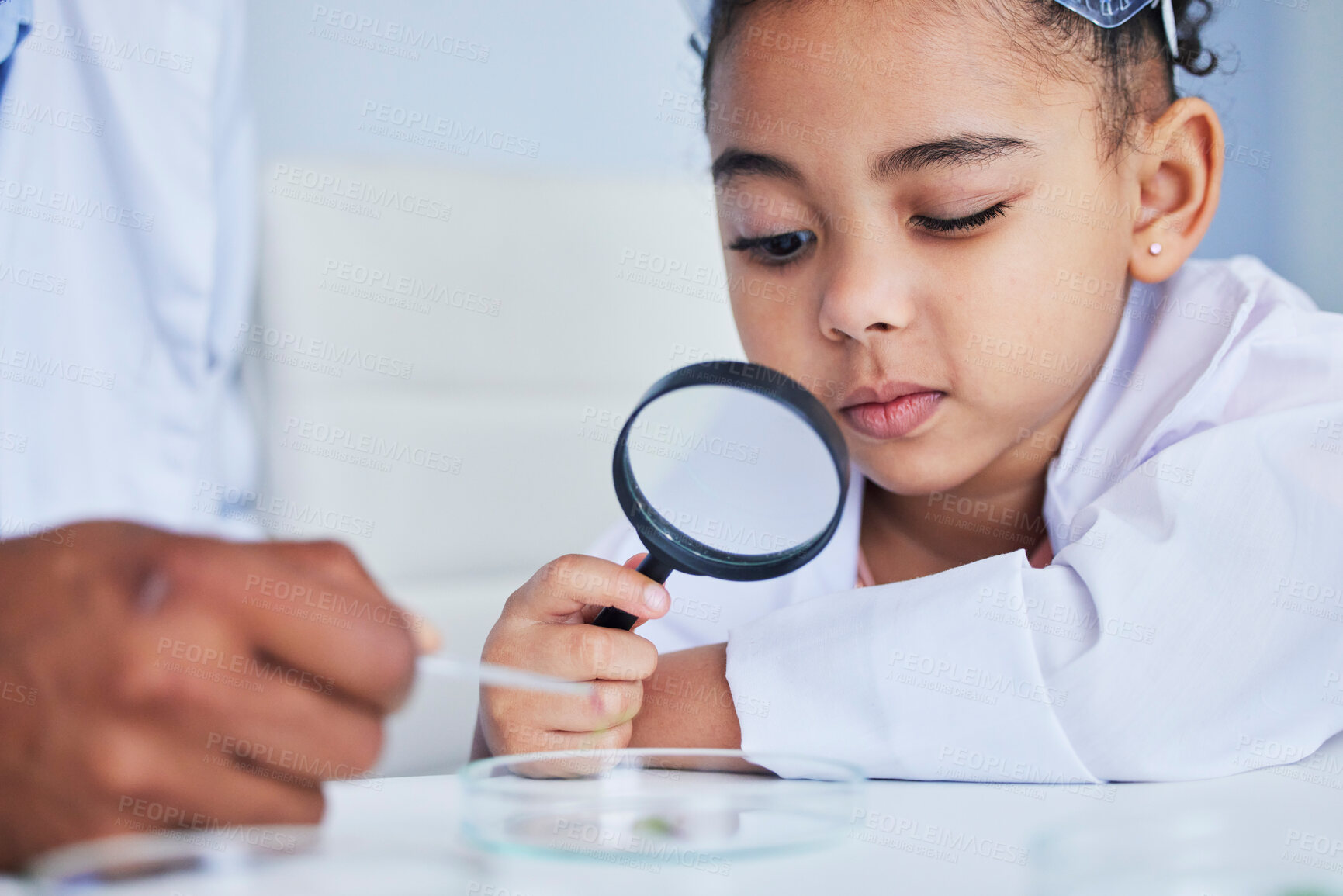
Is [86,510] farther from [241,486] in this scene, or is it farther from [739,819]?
[739,819]

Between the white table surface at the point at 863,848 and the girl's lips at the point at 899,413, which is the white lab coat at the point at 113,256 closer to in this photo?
the girl's lips at the point at 899,413

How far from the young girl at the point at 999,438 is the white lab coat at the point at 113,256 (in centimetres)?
96

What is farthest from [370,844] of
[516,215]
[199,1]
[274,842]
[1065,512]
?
[516,215]

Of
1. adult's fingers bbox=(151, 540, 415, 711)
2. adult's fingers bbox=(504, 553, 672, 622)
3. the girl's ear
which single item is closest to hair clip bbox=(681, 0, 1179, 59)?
the girl's ear

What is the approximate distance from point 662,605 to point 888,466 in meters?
0.49

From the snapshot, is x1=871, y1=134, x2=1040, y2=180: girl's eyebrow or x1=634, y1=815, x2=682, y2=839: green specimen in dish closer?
x1=634, y1=815, x2=682, y2=839: green specimen in dish

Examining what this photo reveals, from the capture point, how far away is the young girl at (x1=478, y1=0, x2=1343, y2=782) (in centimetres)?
93

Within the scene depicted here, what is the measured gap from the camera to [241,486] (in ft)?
8.07

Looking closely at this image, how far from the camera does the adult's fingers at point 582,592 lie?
1.00m

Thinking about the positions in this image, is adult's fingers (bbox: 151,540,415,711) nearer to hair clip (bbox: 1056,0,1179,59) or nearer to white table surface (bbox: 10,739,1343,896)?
white table surface (bbox: 10,739,1343,896)

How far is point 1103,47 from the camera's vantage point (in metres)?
1.34

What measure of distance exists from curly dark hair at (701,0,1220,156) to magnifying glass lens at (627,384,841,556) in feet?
1.81

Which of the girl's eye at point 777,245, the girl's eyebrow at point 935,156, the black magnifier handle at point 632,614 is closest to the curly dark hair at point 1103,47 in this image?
the girl's eyebrow at point 935,156

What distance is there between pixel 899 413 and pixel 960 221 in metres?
0.24
